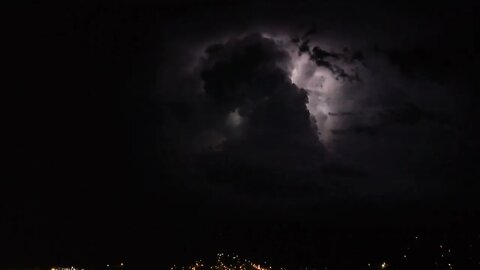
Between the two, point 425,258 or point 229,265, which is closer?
point 425,258

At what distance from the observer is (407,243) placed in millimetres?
77500

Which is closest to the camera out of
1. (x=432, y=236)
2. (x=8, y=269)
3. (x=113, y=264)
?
(x=432, y=236)

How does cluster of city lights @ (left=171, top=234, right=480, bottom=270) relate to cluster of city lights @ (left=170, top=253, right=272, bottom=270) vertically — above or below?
below

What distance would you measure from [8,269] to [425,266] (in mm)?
62773

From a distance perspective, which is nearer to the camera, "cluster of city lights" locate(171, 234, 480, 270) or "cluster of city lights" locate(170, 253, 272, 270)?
"cluster of city lights" locate(171, 234, 480, 270)

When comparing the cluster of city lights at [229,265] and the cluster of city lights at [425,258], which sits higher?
the cluster of city lights at [229,265]

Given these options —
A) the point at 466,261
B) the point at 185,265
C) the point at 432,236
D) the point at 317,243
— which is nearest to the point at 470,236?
the point at 466,261

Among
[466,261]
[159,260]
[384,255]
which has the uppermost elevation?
[159,260]

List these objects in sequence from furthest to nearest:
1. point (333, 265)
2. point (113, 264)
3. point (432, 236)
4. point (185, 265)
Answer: point (113, 264) < point (185, 265) < point (333, 265) < point (432, 236)

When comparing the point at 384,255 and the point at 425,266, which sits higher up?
the point at 384,255

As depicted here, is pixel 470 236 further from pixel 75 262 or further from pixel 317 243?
pixel 75 262

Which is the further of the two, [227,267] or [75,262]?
[75,262]

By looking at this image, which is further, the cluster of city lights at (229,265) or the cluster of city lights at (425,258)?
the cluster of city lights at (229,265)

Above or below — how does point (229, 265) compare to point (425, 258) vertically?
above
